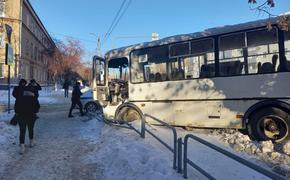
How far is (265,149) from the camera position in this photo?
8195mm

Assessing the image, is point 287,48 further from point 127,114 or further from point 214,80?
point 127,114

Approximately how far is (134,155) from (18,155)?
3.01m

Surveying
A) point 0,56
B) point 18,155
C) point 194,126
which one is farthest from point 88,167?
point 0,56

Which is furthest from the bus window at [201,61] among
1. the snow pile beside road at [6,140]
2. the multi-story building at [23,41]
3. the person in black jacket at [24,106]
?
the multi-story building at [23,41]

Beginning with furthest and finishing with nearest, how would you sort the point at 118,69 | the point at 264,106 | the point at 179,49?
the point at 118,69
the point at 179,49
the point at 264,106

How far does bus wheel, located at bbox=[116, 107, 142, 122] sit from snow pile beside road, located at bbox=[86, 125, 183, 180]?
9.83 ft

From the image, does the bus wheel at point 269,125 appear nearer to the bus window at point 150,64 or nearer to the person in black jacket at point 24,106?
the bus window at point 150,64

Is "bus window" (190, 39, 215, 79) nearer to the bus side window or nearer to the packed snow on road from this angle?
the packed snow on road

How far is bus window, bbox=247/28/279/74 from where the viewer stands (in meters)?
9.09

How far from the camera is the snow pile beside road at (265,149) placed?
7.35 meters

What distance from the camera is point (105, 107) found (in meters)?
13.1

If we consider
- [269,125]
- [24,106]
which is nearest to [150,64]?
[269,125]

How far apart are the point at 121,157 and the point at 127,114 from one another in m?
5.14

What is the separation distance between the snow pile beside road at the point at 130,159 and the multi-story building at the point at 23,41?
34.2 m
